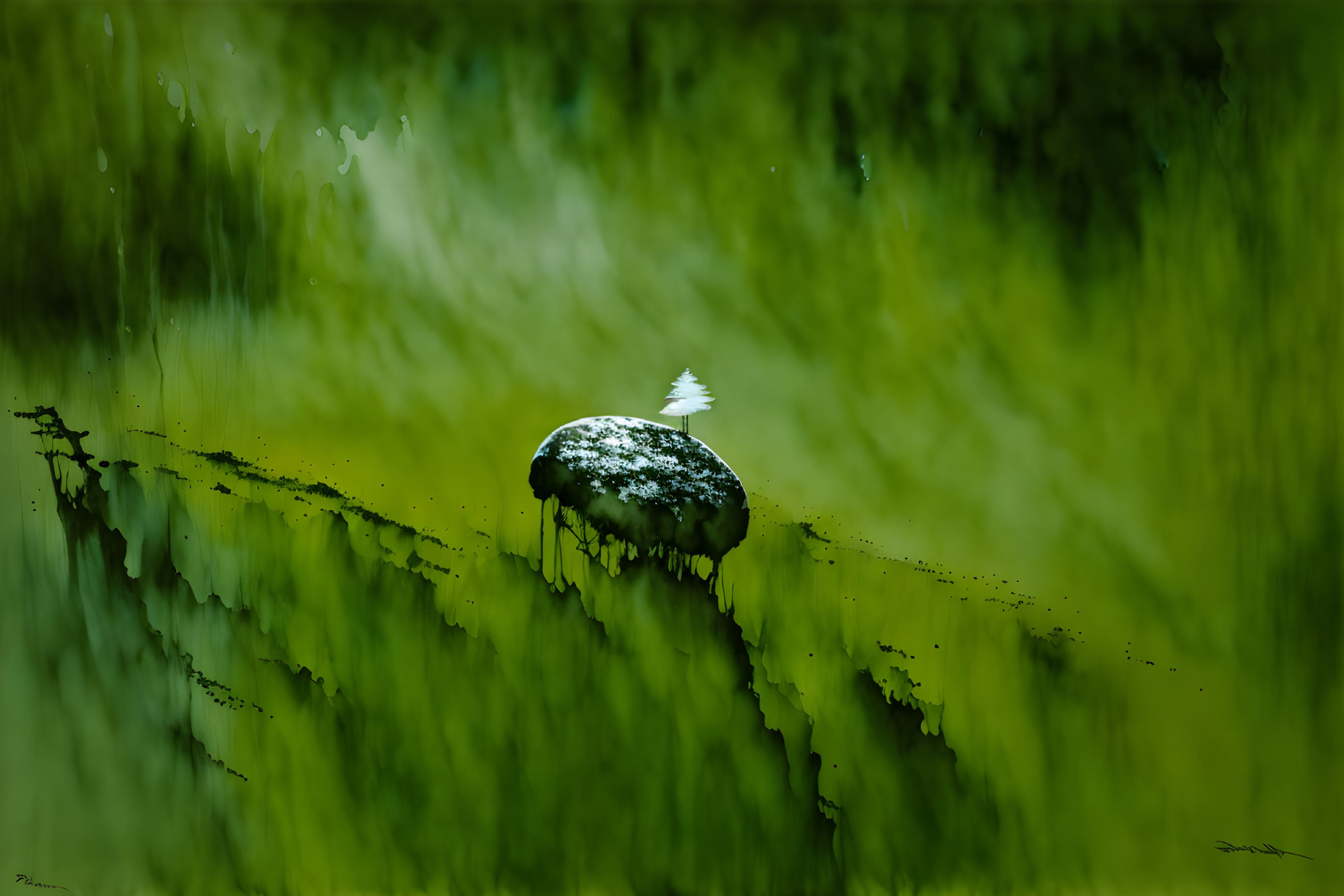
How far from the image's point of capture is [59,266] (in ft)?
3.69

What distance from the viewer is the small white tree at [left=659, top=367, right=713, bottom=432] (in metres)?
1.09

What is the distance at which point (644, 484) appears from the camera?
111 cm

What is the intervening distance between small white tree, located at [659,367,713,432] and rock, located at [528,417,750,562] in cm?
2

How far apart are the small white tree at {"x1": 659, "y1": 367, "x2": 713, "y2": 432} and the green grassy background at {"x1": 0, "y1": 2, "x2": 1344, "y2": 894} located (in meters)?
0.02
